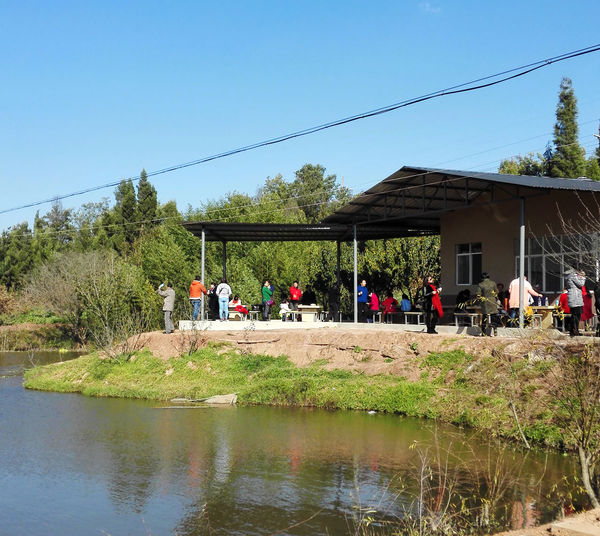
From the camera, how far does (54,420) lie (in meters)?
16.8

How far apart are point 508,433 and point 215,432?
574cm

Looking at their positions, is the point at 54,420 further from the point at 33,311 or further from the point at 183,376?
the point at 33,311

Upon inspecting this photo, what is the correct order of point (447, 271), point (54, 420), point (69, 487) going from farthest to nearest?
1. point (447, 271)
2. point (54, 420)
3. point (69, 487)

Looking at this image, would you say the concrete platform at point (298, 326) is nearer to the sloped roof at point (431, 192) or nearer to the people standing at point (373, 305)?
the people standing at point (373, 305)

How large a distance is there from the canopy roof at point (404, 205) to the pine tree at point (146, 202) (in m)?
29.0

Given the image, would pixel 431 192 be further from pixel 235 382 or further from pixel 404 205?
pixel 235 382

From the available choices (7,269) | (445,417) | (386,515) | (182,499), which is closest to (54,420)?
(182,499)

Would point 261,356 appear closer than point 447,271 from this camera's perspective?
Yes

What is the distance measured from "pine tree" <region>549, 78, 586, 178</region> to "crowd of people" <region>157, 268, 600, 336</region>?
23394mm

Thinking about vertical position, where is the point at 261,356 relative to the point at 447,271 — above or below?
below

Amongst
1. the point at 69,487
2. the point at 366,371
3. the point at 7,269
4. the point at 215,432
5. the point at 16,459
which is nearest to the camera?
the point at 69,487

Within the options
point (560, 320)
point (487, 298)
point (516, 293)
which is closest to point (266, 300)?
point (487, 298)

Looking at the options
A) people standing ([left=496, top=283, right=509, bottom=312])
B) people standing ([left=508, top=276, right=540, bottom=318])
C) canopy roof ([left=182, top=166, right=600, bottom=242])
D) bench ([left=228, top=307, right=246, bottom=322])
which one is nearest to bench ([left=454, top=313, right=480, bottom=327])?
people standing ([left=496, top=283, right=509, bottom=312])

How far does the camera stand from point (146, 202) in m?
54.3
